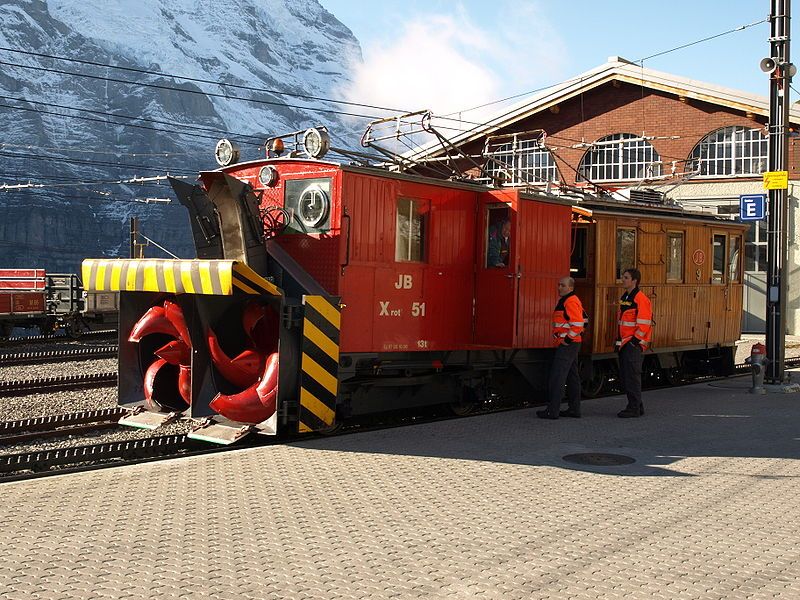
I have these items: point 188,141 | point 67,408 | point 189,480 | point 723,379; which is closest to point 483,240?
point 189,480

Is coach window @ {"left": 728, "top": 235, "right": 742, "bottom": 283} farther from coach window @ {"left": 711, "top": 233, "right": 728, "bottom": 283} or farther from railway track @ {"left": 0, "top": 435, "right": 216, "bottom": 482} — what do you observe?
railway track @ {"left": 0, "top": 435, "right": 216, "bottom": 482}

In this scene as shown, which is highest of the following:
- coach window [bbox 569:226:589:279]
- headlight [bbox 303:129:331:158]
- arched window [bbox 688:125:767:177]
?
arched window [bbox 688:125:767:177]

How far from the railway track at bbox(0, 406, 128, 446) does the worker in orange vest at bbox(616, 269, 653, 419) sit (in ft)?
20.2

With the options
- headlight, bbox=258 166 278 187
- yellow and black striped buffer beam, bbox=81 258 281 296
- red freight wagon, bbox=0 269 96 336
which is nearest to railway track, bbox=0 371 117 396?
yellow and black striped buffer beam, bbox=81 258 281 296

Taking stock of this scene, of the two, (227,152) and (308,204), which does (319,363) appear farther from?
(227,152)

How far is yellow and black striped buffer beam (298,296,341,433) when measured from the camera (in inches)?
351

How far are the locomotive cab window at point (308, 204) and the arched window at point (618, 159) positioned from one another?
21899 mm

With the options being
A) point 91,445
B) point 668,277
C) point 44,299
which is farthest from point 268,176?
point 44,299

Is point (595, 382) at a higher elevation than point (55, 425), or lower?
higher

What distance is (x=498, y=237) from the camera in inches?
438

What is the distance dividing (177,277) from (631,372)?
582cm

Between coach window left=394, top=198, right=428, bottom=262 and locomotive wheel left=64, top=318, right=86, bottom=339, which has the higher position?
coach window left=394, top=198, right=428, bottom=262

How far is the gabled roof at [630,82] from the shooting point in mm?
27812

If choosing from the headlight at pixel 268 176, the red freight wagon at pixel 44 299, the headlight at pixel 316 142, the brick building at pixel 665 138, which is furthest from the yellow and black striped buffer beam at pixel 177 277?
the brick building at pixel 665 138
